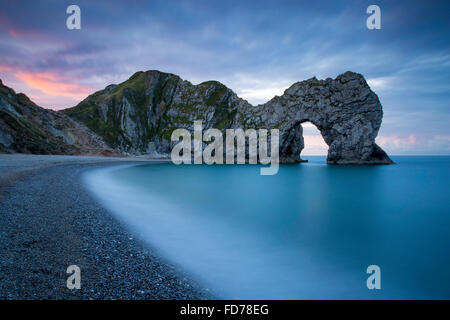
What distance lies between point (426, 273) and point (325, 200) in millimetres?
11463

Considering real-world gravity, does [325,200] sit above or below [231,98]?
below

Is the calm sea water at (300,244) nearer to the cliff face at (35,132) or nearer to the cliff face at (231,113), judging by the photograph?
the cliff face at (35,132)

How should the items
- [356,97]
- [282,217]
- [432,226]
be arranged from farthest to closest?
[356,97] < [282,217] < [432,226]

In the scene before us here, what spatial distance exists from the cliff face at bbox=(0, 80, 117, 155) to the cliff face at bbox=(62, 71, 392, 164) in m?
28.4

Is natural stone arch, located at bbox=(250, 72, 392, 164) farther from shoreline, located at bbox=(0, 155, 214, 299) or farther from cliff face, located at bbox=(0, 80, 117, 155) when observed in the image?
shoreline, located at bbox=(0, 155, 214, 299)

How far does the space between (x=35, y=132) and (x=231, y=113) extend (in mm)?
66518

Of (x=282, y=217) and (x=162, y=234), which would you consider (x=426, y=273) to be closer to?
(x=282, y=217)

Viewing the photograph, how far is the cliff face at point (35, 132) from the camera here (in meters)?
39.7

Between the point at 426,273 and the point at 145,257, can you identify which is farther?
the point at 426,273

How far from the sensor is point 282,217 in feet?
42.8

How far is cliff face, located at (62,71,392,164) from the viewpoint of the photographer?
56.8 m

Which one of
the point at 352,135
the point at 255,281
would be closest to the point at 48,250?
the point at 255,281

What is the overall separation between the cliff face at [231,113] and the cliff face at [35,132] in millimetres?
28381

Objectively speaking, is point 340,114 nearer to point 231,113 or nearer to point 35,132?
point 231,113
